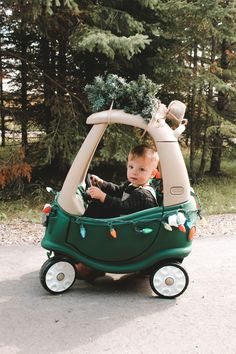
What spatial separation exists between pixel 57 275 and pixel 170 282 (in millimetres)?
861

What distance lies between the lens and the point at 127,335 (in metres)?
2.79

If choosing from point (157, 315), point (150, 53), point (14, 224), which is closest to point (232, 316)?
point (157, 315)

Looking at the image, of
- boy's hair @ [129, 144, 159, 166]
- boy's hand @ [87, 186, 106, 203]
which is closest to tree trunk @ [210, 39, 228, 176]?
boy's hair @ [129, 144, 159, 166]

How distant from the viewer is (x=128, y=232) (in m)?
3.31

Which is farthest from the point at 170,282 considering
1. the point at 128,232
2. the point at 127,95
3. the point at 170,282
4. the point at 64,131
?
the point at 64,131

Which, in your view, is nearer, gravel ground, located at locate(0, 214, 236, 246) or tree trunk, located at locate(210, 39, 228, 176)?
Result: gravel ground, located at locate(0, 214, 236, 246)

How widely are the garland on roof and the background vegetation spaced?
291 centimetres

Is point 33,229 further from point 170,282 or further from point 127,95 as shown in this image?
point 127,95

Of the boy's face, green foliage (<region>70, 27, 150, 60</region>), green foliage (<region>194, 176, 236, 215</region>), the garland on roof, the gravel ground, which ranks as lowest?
green foliage (<region>194, 176, 236, 215</region>)

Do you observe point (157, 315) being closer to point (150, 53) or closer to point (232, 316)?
point (232, 316)

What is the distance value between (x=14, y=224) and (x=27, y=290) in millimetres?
2349

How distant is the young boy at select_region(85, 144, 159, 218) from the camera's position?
3.36 m

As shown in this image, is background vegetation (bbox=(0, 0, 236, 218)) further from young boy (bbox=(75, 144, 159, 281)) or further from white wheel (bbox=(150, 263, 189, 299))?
white wheel (bbox=(150, 263, 189, 299))

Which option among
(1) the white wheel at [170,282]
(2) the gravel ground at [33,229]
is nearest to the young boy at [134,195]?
(1) the white wheel at [170,282]
